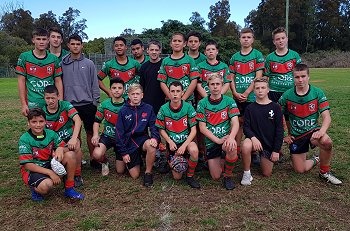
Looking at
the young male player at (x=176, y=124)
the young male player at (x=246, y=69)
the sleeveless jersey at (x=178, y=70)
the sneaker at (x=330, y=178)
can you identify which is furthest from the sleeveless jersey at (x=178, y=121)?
the sneaker at (x=330, y=178)

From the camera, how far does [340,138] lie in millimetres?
6922

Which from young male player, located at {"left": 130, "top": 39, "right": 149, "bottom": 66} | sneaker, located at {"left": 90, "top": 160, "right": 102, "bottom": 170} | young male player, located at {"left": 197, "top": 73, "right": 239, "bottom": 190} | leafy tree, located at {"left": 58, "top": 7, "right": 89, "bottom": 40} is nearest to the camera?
young male player, located at {"left": 197, "top": 73, "right": 239, "bottom": 190}

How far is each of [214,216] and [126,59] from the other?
3193mm

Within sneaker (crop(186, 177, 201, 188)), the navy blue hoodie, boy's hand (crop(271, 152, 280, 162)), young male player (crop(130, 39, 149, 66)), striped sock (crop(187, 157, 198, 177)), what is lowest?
sneaker (crop(186, 177, 201, 188))

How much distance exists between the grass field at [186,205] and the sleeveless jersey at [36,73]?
1211mm

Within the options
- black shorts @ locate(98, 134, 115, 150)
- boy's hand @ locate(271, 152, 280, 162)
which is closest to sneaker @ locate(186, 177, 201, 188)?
boy's hand @ locate(271, 152, 280, 162)

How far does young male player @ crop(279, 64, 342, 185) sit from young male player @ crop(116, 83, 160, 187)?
1993 mm

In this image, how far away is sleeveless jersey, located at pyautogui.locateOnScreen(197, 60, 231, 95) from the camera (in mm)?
5602

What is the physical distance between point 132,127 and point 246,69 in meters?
2.07

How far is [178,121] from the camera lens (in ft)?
16.4

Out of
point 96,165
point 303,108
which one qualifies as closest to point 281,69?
point 303,108

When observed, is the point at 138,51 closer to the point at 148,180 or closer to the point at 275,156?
the point at 148,180

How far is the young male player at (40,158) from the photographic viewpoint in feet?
13.8

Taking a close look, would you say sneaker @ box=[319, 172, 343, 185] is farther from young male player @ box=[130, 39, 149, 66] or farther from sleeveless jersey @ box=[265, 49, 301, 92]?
young male player @ box=[130, 39, 149, 66]
